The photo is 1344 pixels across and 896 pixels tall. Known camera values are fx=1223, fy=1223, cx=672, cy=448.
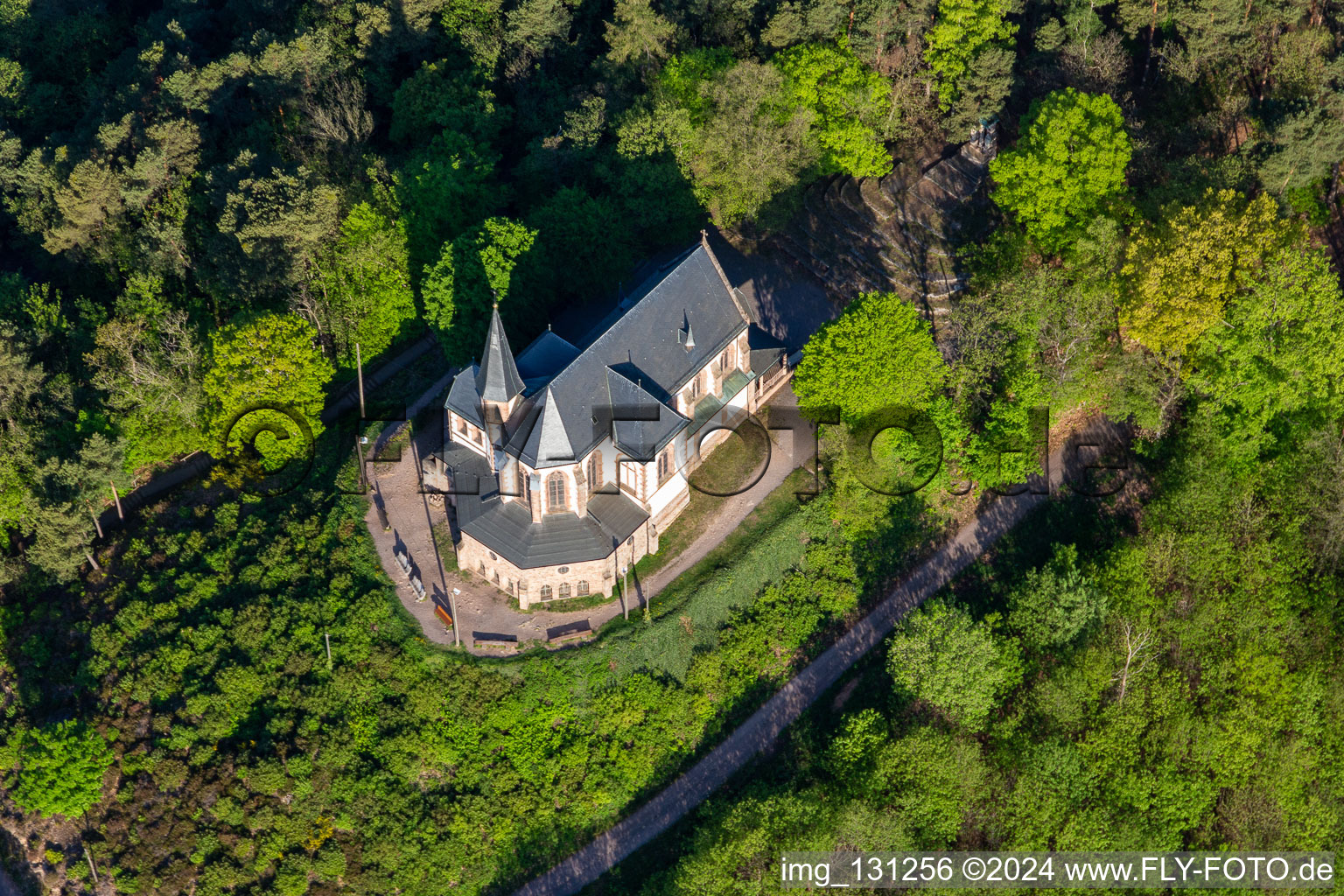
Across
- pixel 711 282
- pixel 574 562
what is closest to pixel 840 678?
pixel 574 562

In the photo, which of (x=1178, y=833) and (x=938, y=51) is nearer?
(x=1178, y=833)

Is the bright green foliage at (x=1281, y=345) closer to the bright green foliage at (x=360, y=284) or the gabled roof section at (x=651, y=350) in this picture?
the gabled roof section at (x=651, y=350)

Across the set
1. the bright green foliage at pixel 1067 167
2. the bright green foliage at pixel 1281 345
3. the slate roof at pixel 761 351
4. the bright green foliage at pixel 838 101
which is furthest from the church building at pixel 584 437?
the bright green foliage at pixel 1281 345

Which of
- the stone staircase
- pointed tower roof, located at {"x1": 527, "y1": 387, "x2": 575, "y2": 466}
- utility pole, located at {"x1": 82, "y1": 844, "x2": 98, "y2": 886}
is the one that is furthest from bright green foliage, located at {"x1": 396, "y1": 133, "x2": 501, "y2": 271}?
utility pole, located at {"x1": 82, "y1": 844, "x2": 98, "y2": 886}

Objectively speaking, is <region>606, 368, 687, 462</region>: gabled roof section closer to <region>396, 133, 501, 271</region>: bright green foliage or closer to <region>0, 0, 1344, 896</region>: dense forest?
<region>0, 0, 1344, 896</region>: dense forest

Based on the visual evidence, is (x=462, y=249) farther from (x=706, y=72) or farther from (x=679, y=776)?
(x=679, y=776)
